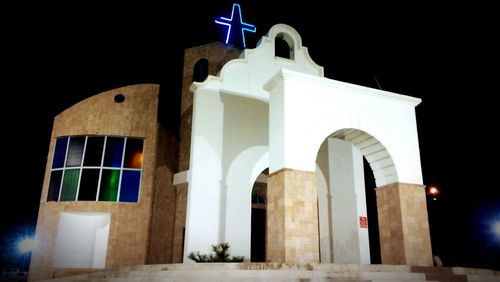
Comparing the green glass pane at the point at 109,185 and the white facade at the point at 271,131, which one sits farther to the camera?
the green glass pane at the point at 109,185

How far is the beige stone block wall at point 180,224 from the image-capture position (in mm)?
16469

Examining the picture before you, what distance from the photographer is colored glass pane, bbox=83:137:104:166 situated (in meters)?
17.3

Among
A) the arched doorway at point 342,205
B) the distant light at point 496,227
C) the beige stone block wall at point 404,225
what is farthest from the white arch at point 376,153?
the distant light at point 496,227

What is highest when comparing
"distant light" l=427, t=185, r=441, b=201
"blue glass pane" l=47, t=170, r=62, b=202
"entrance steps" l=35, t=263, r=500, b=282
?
"blue glass pane" l=47, t=170, r=62, b=202

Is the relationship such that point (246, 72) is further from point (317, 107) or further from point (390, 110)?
point (390, 110)

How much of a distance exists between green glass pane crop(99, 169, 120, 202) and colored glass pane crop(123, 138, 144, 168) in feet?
2.03

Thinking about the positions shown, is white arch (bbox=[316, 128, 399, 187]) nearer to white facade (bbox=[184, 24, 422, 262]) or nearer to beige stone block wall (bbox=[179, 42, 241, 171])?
white facade (bbox=[184, 24, 422, 262])

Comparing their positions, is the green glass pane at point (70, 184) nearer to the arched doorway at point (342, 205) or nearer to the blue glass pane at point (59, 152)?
the blue glass pane at point (59, 152)

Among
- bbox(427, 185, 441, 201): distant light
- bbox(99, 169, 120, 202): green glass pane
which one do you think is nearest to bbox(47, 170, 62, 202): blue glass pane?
bbox(99, 169, 120, 202): green glass pane

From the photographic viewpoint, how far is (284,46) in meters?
17.9

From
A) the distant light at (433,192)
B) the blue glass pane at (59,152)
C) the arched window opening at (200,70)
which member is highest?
the arched window opening at (200,70)

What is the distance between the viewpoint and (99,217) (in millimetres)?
17516

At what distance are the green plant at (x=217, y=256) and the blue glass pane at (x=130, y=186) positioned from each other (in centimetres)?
530

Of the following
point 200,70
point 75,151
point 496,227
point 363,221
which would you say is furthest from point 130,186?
point 496,227
